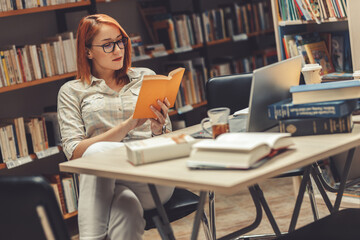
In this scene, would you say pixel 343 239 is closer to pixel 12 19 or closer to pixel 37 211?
pixel 37 211

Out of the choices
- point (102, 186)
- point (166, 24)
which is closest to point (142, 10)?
point (166, 24)

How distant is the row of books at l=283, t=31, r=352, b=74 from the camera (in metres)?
3.64

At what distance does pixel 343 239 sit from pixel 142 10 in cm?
321

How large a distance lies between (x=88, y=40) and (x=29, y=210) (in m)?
1.47

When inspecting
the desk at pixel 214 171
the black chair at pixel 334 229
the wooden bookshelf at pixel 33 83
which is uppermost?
the wooden bookshelf at pixel 33 83

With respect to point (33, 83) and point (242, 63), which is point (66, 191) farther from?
point (242, 63)

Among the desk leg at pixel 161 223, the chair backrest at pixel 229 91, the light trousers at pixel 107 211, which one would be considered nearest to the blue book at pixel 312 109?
the desk leg at pixel 161 223

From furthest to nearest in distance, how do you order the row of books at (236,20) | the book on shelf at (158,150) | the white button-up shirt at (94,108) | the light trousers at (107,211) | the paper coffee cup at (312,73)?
the row of books at (236,20)
the white button-up shirt at (94,108)
the paper coffee cup at (312,73)
the light trousers at (107,211)
the book on shelf at (158,150)

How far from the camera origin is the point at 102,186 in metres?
2.08

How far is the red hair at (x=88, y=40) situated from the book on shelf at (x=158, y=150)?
1.04 m

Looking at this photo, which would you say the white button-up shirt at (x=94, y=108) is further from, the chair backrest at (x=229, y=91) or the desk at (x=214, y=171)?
the desk at (x=214, y=171)

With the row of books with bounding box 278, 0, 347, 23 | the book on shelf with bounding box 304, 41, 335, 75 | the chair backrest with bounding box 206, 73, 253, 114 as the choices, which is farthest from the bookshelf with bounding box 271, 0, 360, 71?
the chair backrest with bounding box 206, 73, 253, 114

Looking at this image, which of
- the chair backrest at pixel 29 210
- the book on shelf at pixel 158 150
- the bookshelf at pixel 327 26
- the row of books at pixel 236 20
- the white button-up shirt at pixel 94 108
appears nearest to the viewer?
the chair backrest at pixel 29 210

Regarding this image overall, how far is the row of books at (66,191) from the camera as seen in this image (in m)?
3.67
